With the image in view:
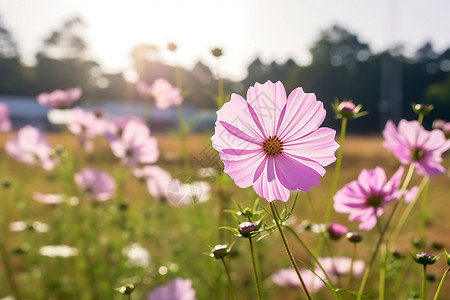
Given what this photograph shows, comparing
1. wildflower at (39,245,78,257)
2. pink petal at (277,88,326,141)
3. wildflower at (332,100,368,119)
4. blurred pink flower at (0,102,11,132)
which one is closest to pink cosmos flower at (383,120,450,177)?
wildflower at (332,100,368,119)

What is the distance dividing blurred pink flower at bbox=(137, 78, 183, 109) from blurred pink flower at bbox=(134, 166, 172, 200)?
0.70ft

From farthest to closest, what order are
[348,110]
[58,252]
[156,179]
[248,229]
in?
[156,179], [58,252], [348,110], [248,229]

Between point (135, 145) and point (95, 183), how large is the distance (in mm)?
232

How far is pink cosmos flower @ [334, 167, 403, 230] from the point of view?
0.71 meters

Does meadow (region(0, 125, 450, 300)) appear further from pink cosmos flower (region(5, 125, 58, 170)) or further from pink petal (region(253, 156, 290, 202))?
pink petal (region(253, 156, 290, 202))

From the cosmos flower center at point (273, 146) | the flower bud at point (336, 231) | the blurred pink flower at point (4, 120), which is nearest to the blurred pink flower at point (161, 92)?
the blurred pink flower at point (4, 120)

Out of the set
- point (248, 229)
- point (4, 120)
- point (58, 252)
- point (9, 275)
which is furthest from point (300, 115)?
point (4, 120)

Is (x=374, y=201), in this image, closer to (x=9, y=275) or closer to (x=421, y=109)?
(x=421, y=109)

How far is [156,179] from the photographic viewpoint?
1.61 meters

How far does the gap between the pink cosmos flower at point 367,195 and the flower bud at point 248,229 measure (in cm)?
27

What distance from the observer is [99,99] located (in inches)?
745

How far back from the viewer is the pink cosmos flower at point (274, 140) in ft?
1.60

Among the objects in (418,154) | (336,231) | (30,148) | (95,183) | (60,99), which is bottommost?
(336,231)

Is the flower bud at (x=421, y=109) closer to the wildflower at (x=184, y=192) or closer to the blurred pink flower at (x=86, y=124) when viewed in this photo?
the wildflower at (x=184, y=192)
